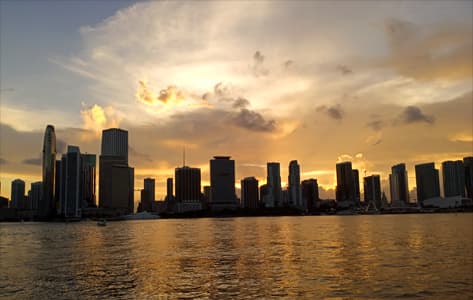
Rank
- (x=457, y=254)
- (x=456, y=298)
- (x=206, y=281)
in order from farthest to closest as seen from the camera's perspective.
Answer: (x=457, y=254), (x=206, y=281), (x=456, y=298)

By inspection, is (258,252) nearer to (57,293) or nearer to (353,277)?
(353,277)

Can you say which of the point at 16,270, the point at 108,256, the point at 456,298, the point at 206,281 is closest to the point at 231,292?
the point at 206,281

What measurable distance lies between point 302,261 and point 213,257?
1570cm

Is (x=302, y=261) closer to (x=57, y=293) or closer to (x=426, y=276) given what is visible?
(x=426, y=276)

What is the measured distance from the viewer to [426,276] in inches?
2035

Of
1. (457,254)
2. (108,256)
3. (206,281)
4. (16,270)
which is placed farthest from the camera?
(108,256)

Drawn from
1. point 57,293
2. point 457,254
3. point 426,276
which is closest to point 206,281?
point 57,293

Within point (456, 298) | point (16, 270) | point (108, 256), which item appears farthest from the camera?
point (108, 256)

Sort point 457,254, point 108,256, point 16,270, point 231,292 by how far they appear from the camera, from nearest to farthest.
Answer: point 231,292 → point 16,270 → point 457,254 → point 108,256

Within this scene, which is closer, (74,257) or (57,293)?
(57,293)

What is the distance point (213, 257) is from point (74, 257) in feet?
84.0

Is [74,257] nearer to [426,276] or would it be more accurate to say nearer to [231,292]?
[231,292]

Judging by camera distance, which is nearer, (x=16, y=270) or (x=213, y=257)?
(x=16, y=270)

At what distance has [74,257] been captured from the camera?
3140 inches
